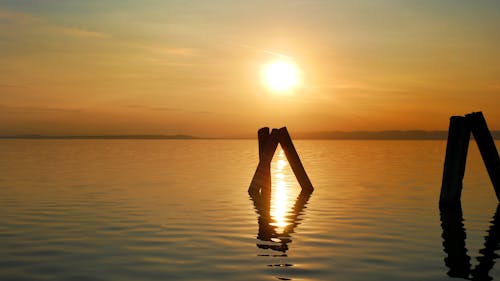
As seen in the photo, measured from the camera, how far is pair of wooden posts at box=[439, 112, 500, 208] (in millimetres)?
17422

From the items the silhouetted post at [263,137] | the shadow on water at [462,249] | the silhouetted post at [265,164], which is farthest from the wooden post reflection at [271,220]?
the shadow on water at [462,249]

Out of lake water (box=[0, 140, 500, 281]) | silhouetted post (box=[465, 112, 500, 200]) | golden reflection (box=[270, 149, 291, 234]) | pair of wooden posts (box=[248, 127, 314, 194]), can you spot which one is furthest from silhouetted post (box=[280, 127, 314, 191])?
silhouetted post (box=[465, 112, 500, 200])

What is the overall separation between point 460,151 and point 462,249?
642 cm

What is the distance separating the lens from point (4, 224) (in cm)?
1427

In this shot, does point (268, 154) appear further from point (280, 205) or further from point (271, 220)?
Answer: point (271, 220)

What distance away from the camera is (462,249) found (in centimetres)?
1158

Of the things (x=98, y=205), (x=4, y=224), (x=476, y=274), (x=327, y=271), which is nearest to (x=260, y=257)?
(x=327, y=271)

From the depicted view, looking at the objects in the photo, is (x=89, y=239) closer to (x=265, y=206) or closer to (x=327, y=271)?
(x=327, y=271)

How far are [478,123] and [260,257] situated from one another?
33.9ft

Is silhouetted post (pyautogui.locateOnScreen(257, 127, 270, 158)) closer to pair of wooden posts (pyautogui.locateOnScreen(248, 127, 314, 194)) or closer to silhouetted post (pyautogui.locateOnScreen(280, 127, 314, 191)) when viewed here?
pair of wooden posts (pyautogui.locateOnScreen(248, 127, 314, 194))

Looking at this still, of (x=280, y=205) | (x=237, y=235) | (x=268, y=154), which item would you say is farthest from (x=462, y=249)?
(x=268, y=154)

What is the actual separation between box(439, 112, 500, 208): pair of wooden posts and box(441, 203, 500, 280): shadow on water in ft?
3.82

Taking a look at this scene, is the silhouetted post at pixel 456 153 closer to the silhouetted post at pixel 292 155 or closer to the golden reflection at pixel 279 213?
the golden reflection at pixel 279 213

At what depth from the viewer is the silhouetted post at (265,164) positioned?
21.6 metres
